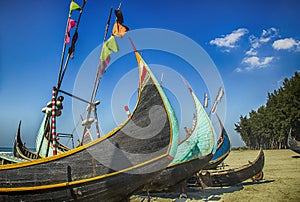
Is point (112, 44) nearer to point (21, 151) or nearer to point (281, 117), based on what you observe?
point (21, 151)

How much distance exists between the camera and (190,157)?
35.8 ft

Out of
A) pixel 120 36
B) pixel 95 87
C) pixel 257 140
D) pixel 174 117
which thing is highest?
pixel 120 36

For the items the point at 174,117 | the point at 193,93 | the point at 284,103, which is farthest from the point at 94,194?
the point at 284,103

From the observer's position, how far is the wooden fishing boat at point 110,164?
5457 mm

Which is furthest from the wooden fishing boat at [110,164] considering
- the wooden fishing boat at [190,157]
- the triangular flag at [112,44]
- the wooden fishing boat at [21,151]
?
the wooden fishing boat at [21,151]

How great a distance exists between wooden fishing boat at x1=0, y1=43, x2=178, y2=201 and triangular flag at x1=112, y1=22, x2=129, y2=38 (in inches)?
113

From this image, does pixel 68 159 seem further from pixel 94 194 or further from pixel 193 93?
pixel 193 93

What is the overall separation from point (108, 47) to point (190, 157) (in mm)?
6005

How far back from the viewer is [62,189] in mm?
5469

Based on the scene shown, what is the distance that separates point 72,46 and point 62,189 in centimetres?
623

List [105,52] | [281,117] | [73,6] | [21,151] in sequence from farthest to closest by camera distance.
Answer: [281,117], [21,151], [73,6], [105,52]

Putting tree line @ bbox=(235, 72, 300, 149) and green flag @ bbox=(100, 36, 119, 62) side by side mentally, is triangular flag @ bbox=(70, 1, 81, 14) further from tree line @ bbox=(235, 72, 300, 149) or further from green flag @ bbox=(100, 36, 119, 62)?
tree line @ bbox=(235, 72, 300, 149)

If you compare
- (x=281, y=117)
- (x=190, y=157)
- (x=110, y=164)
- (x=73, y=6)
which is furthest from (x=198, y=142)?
(x=281, y=117)

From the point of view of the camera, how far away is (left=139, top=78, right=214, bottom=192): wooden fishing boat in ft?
32.5
